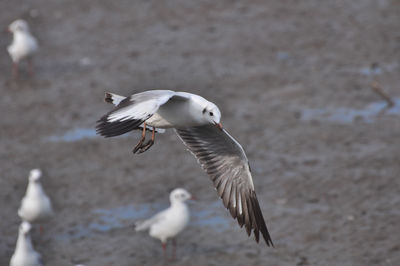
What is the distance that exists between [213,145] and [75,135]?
465cm

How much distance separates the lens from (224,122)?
11586mm

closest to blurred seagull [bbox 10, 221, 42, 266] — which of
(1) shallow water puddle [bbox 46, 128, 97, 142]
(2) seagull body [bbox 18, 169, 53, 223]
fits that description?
(2) seagull body [bbox 18, 169, 53, 223]

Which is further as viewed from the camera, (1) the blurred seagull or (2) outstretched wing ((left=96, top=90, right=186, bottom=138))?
(1) the blurred seagull

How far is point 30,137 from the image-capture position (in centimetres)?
1143

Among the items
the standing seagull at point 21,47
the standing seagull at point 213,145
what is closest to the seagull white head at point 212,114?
the standing seagull at point 213,145

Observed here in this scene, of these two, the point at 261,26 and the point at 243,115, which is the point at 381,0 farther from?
the point at 243,115

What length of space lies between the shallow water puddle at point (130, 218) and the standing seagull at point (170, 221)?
54 centimetres

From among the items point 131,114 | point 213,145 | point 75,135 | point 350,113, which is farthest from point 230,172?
point 350,113

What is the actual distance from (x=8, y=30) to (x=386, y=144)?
706cm

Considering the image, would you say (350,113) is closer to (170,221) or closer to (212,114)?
(170,221)

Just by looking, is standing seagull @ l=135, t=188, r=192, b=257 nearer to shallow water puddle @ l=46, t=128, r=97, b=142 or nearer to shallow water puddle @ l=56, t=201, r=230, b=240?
shallow water puddle @ l=56, t=201, r=230, b=240

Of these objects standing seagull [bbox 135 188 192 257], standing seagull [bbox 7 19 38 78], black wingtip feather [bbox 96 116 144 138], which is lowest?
standing seagull [bbox 135 188 192 257]

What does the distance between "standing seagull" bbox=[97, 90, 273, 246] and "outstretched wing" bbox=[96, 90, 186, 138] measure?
2 centimetres

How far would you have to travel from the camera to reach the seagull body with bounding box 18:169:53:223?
9.05 metres
